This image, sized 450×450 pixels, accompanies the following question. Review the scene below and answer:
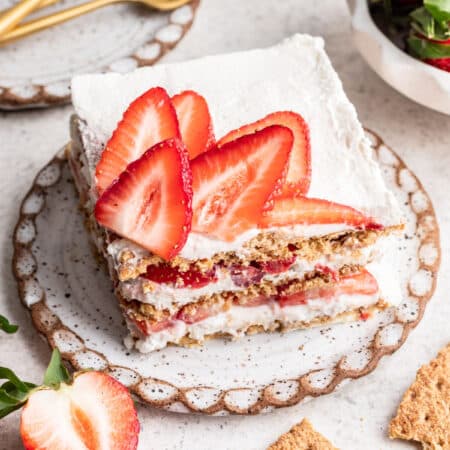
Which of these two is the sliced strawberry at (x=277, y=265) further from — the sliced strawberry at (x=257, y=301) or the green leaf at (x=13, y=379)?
the green leaf at (x=13, y=379)

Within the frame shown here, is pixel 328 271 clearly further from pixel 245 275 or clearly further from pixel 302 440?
pixel 302 440

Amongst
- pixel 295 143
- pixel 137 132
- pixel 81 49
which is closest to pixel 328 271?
pixel 295 143

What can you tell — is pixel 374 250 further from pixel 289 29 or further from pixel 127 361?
pixel 289 29

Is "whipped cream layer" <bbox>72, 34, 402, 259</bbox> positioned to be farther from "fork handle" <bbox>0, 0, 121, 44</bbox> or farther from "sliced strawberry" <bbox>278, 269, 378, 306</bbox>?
"fork handle" <bbox>0, 0, 121, 44</bbox>

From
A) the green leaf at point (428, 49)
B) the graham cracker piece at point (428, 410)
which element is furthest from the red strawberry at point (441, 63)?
the graham cracker piece at point (428, 410)

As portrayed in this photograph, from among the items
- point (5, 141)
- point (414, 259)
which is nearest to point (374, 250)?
point (414, 259)

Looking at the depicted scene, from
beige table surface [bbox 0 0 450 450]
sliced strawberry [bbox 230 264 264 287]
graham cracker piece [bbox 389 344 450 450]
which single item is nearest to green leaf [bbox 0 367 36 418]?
beige table surface [bbox 0 0 450 450]
